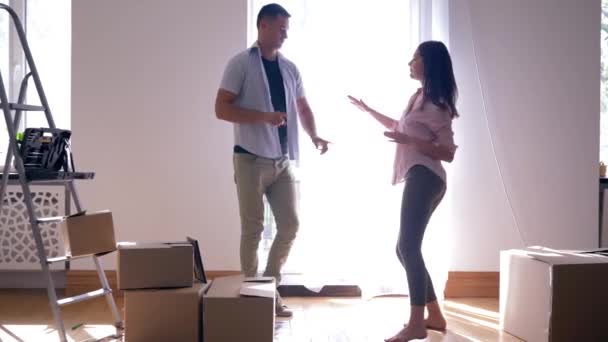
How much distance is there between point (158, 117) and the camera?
3.50 meters

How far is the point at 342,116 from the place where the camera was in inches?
138

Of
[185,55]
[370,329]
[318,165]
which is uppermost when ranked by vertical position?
[185,55]

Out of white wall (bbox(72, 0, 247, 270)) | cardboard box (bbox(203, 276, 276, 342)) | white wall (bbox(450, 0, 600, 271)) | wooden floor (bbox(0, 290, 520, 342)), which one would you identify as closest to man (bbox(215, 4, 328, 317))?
wooden floor (bbox(0, 290, 520, 342))

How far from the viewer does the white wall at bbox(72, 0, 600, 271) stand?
3.49m

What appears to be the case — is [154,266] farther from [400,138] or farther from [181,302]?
[400,138]

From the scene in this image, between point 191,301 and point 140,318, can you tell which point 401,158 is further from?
point 140,318

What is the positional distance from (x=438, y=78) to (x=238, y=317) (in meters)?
1.28

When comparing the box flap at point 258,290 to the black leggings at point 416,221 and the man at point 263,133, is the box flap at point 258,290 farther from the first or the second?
the black leggings at point 416,221

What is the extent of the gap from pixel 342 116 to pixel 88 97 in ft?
4.75

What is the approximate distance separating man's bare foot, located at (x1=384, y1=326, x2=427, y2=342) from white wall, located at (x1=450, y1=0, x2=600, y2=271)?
1.14 metres

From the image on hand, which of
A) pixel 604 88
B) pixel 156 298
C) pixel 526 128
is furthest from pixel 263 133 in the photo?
pixel 604 88

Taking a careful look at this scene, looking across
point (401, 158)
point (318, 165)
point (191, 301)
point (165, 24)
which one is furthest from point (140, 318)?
point (165, 24)

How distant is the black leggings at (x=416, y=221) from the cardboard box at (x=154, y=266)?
2.93ft

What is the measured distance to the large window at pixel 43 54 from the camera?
3662 mm
